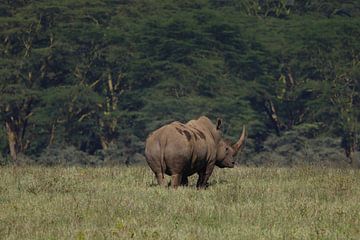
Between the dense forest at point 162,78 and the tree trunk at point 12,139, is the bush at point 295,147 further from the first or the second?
the tree trunk at point 12,139

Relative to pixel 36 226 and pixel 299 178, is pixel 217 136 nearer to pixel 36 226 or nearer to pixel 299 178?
pixel 299 178

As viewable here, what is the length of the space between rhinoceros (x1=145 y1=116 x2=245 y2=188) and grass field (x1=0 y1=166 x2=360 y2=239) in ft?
1.28

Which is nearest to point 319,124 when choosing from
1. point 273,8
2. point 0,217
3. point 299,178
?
point 273,8

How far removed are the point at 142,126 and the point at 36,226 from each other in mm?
37310

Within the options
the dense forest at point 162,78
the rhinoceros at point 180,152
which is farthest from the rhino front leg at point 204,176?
the dense forest at point 162,78

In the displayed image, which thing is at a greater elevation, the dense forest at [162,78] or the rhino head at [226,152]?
the rhino head at [226,152]

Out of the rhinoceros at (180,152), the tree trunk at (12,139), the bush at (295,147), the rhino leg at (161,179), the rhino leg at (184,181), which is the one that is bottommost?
the tree trunk at (12,139)


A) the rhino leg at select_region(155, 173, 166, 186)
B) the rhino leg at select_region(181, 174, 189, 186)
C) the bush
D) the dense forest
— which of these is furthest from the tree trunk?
the rhino leg at select_region(155, 173, 166, 186)

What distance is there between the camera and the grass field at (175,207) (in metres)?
11.1

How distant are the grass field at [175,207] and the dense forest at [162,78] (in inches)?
1141

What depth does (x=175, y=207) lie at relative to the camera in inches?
513

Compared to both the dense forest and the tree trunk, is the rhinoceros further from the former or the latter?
the tree trunk

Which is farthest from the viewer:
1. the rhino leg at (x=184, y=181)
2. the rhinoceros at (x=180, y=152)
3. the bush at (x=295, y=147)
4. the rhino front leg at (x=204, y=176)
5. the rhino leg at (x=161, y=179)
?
the bush at (x=295, y=147)

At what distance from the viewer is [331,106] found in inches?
1988
